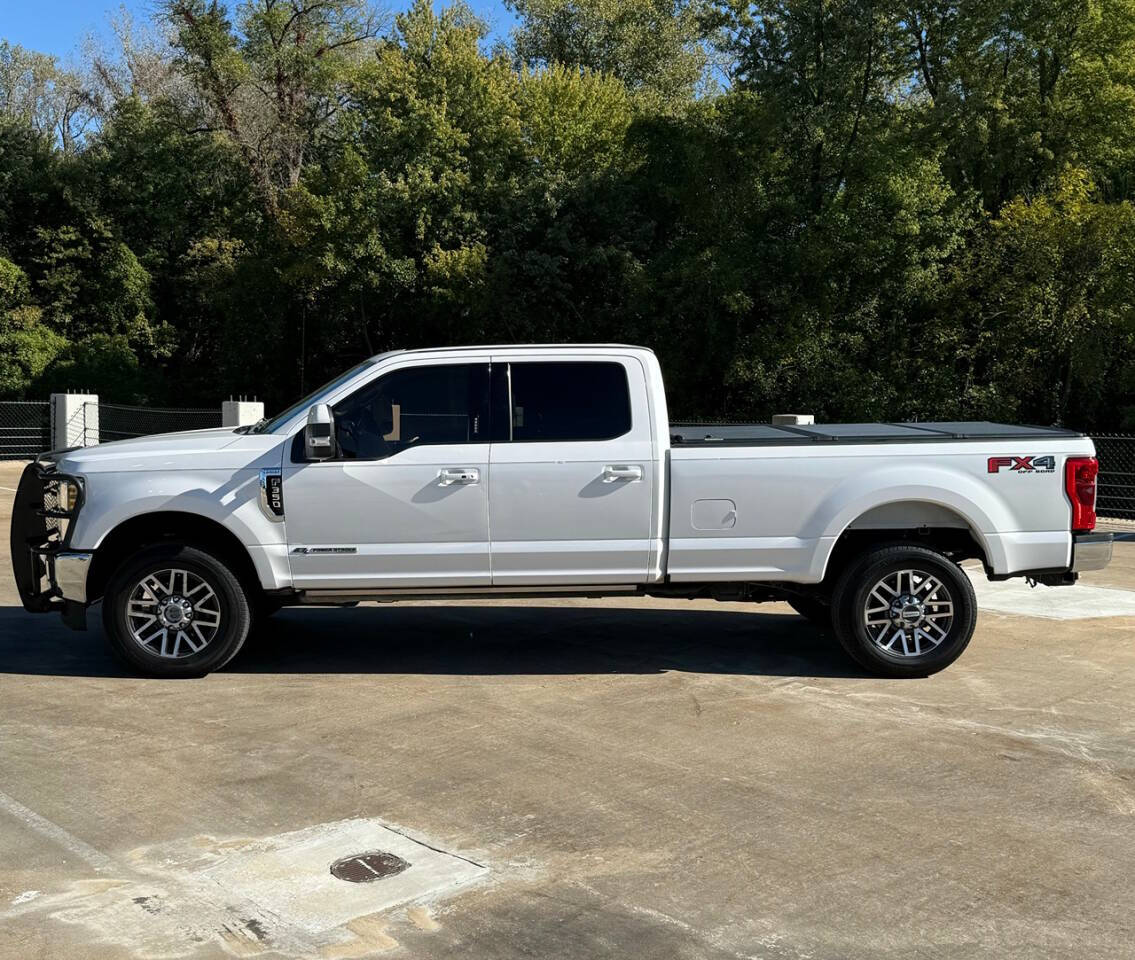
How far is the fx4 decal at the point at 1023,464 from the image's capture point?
793cm

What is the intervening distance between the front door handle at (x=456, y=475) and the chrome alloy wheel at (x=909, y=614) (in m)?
2.66

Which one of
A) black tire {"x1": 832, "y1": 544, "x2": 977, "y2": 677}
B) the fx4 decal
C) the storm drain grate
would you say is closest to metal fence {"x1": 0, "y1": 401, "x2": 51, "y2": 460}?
black tire {"x1": 832, "y1": 544, "x2": 977, "y2": 677}

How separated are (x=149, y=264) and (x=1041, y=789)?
4332 cm

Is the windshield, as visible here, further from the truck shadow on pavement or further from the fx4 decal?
the fx4 decal

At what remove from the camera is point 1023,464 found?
312 inches

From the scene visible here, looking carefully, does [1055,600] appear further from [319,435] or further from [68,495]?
[68,495]

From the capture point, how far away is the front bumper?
782 centimetres

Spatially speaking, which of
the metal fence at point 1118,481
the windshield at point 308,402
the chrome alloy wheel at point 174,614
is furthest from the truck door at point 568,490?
the metal fence at point 1118,481

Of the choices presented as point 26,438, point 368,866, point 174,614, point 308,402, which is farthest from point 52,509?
point 26,438

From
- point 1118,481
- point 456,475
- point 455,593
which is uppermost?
point 456,475

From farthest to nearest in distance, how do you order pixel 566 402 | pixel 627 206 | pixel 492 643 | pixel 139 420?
pixel 627 206
pixel 139 420
pixel 492 643
pixel 566 402

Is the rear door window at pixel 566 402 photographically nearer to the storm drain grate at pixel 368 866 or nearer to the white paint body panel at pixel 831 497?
the white paint body panel at pixel 831 497

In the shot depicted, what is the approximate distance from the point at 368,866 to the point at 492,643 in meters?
4.19

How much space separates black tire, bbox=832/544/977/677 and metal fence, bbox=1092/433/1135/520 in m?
12.9
